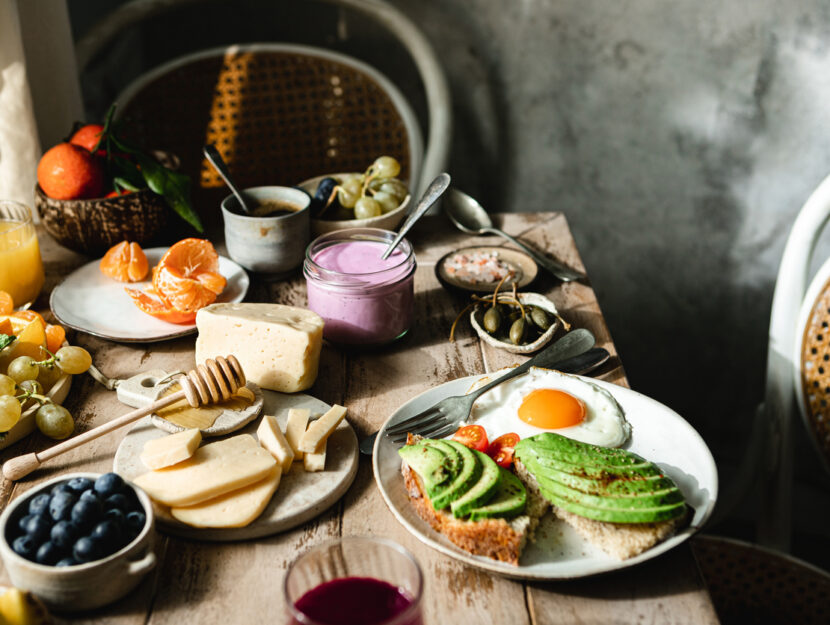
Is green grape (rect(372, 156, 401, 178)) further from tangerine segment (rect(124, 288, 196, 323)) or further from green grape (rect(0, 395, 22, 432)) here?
green grape (rect(0, 395, 22, 432))

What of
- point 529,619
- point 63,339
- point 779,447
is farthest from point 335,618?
point 779,447

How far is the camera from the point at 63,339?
1.45m

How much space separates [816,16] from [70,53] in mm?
2379

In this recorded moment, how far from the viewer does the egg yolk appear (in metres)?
1.18

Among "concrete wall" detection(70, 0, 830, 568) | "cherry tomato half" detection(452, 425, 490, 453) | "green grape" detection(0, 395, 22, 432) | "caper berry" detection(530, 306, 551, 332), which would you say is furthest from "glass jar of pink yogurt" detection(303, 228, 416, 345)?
"concrete wall" detection(70, 0, 830, 568)

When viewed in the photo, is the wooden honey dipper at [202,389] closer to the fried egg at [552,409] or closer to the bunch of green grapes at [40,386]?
the bunch of green grapes at [40,386]

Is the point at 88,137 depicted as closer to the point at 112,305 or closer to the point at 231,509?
the point at 112,305

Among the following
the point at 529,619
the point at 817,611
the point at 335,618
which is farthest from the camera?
the point at 817,611

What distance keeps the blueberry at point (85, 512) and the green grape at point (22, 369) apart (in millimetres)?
464

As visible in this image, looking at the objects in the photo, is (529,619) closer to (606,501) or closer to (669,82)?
(606,501)

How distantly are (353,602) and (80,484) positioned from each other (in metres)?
0.41

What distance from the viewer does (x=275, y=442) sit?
3.63ft

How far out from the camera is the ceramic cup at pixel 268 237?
167cm

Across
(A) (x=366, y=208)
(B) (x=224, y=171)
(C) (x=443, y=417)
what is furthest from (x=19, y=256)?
(C) (x=443, y=417)
